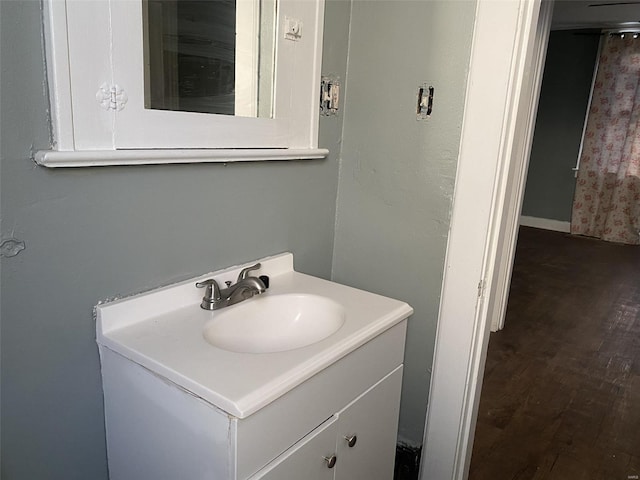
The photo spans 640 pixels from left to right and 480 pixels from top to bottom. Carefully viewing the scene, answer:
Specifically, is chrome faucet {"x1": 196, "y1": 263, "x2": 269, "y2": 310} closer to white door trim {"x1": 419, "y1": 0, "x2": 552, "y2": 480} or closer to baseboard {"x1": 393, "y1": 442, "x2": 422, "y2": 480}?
white door trim {"x1": 419, "y1": 0, "x2": 552, "y2": 480}

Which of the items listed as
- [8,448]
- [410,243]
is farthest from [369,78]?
[8,448]

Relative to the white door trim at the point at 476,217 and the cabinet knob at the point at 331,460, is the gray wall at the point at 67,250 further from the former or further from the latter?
the white door trim at the point at 476,217

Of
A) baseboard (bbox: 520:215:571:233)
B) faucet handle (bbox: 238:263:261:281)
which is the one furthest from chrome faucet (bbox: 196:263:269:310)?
baseboard (bbox: 520:215:571:233)

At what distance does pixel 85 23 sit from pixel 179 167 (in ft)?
1.10

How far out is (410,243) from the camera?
4.95 feet

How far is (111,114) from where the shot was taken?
3.15ft

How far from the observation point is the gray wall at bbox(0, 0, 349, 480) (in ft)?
2.81

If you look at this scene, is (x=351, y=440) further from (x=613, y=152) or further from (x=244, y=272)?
(x=613, y=152)

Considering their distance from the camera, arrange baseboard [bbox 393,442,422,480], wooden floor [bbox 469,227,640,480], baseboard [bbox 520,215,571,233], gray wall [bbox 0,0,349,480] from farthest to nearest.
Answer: baseboard [bbox 520,215,571,233] < wooden floor [bbox 469,227,640,480] < baseboard [bbox 393,442,422,480] < gray wall [bbox 0,0,349,480]

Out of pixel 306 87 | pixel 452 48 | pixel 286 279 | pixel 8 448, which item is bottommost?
pixel 8 448

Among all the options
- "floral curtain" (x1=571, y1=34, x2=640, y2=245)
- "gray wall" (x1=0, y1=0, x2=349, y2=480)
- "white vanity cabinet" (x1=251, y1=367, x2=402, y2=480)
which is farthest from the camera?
"floral curtain" (x1=571, y1=34, x2=640, y2=245)

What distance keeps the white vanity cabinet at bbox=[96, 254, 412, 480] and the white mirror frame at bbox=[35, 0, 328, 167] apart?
311 mm

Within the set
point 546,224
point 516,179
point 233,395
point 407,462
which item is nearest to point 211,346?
point 233,395

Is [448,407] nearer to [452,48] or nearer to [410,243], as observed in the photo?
[410,243]
